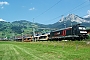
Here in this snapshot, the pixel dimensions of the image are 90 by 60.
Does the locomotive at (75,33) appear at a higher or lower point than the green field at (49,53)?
higher

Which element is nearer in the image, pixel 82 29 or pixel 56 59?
pixel 56 59

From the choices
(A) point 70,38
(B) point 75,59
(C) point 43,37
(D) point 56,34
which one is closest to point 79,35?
(A) point 70,38

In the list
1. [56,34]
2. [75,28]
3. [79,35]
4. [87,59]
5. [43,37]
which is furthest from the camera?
[43,37]

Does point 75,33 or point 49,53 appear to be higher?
point 75,33

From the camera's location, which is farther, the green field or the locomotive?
the locomotive

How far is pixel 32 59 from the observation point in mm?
20469

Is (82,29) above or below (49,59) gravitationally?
above

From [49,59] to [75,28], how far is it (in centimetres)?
5214

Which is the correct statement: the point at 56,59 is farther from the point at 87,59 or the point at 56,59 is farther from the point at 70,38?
the point at 70,38

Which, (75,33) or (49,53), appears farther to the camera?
(75,33)

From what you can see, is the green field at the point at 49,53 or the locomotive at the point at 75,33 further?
the locomotive at the point at 75,33

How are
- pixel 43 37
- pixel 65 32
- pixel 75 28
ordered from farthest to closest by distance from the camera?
1. pixel 43 37
2. pixel 65 32
3. pixel 75 28

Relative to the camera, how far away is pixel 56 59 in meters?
20.0

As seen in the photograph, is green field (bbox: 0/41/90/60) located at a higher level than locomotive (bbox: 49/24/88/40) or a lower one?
lower
